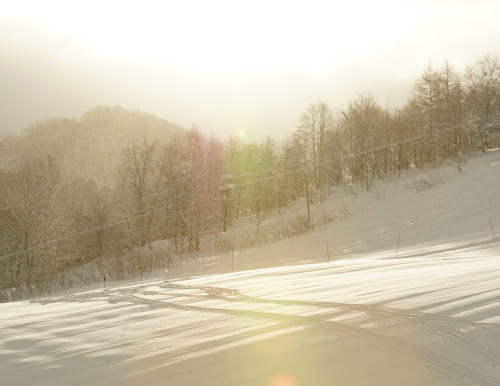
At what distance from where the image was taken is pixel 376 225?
24328mm

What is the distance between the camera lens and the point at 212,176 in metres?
41.0

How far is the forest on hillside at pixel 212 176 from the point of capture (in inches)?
1426

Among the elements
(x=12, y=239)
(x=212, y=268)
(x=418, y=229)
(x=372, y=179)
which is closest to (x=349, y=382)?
(x=212, y=268)

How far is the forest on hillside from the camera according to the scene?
1426 inches

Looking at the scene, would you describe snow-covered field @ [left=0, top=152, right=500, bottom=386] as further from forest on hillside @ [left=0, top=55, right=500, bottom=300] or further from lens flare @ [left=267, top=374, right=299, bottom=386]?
forest on hillside @ [left=0, top=55, right=500, bottom=300]

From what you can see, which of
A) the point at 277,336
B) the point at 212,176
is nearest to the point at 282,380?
the point at 277,336

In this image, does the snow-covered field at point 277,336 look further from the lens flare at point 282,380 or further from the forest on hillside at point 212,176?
the forest on hillside at point 212,176

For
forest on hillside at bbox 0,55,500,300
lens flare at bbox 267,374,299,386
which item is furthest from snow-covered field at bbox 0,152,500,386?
forest on hillside at bbox 0,55,500,300

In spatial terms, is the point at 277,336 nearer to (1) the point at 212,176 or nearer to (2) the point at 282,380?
(2) the point at 282,380

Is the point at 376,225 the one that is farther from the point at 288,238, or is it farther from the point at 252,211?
the point at 252,211

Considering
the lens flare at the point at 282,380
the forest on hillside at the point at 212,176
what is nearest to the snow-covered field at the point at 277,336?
the lens flare at the point at 282,380

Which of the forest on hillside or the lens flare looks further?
the forest on hillside

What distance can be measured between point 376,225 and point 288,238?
4.99m

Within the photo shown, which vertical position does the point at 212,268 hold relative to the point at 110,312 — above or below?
below
